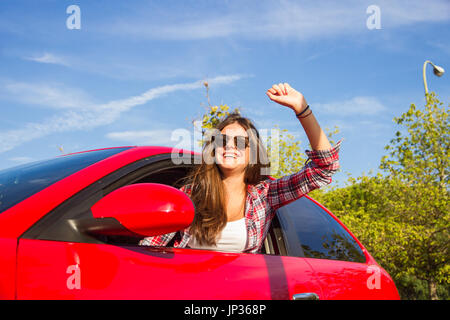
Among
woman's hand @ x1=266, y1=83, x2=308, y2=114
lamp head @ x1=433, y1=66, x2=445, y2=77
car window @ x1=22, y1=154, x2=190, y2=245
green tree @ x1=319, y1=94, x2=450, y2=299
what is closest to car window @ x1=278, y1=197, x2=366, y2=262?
woman's hand @ x1=266, y1=83, x2=308, y2=114

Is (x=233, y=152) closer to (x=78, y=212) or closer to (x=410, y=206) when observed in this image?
(x=78, y=212)

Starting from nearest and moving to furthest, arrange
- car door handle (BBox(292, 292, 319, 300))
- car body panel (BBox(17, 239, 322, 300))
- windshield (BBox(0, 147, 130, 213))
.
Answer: car body panel (BBox(17, 239, 322, 300)) < windshield (BBox(0, 147, 130, 213)) < car door handle (BBox(292, 292, 319, 300))

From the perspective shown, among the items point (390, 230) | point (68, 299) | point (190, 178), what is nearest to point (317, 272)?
point (190, 178)

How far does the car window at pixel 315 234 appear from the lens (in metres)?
2.21

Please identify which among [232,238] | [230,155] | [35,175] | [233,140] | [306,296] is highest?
[233,140]

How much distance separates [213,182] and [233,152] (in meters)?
0.22

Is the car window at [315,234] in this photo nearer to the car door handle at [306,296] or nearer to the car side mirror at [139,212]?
the car door handle at [306,296]

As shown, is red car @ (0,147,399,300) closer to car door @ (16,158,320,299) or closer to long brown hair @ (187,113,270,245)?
car door @ (16,158,320,299)

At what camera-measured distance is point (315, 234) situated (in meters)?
2.34

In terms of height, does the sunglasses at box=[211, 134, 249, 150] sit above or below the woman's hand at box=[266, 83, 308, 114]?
below

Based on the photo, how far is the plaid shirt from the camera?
7.20ft

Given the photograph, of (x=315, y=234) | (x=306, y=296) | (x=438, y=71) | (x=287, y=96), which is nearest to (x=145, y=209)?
(x=306, y=296)
